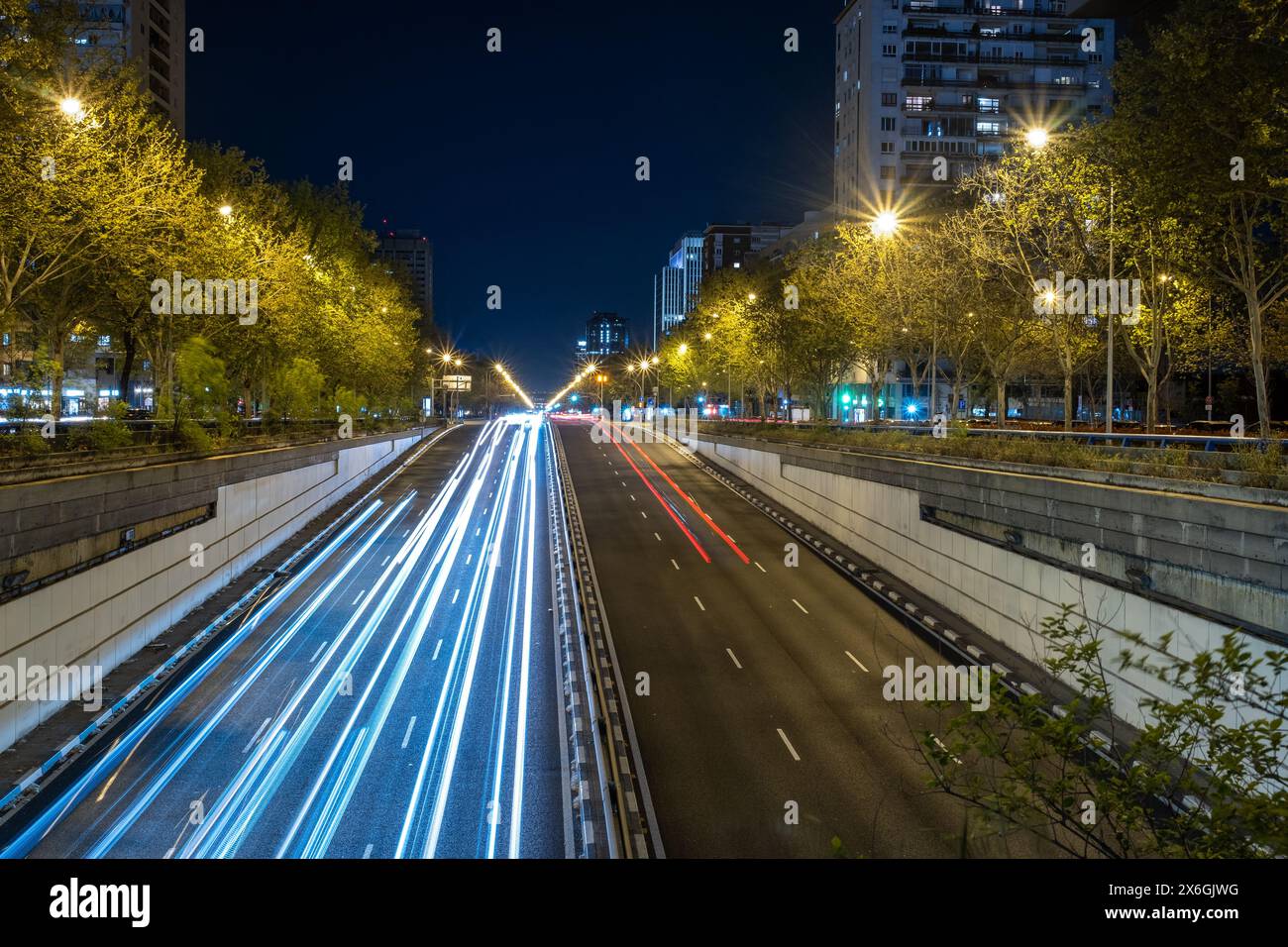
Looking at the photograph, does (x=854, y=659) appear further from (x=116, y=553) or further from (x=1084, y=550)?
(x=116, y=553)

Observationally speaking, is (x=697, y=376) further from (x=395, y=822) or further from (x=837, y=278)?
(x=395, y=822)

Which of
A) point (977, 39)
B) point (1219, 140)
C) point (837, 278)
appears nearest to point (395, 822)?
point (1219, 140)

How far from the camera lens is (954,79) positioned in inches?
4668

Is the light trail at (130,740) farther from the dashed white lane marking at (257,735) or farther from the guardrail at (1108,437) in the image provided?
the guardrail at (1108,437)

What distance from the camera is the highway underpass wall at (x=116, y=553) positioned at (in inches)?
702

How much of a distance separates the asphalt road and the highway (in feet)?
8.03

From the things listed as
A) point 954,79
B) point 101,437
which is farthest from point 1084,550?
point 954,79

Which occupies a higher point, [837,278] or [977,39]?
[977,39]

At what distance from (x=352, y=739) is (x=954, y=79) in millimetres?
120602

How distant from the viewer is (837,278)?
60.8 m

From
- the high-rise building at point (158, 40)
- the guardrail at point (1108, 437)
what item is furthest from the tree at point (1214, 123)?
the high-rise building at point (158, 40)

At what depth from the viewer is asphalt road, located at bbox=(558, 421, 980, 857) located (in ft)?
53.8

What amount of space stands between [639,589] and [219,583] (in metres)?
14.1
